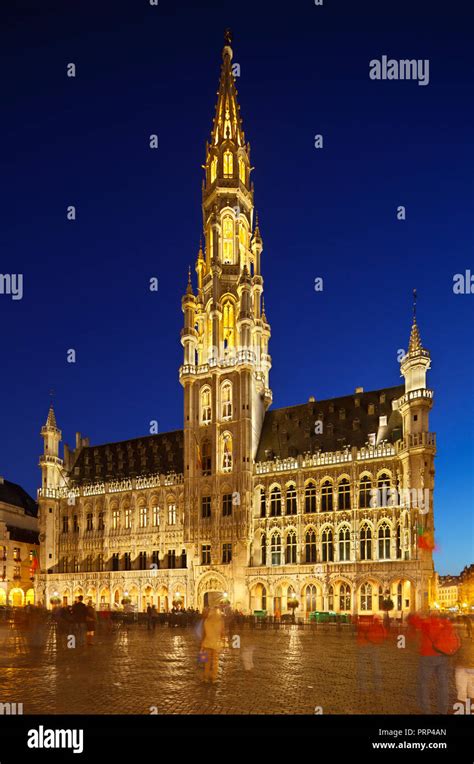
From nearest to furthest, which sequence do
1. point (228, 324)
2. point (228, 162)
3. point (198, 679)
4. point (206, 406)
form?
point (198, 679), point (206, 406), point (228, 324), point (228, 162)

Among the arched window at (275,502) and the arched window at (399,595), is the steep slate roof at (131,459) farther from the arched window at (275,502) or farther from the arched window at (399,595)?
the arched window at (399,595)

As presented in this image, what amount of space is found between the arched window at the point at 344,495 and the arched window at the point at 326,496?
2.93 feet

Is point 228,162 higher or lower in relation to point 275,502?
higher

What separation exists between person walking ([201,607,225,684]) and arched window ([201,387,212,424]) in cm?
5327

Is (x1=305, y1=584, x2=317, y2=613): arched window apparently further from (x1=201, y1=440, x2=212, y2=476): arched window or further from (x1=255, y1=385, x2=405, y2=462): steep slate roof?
(x1=201, y1=440, x2=212, y2=476): arched window

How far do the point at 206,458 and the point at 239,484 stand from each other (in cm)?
559

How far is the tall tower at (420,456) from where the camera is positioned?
56.6m

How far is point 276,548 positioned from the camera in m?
67.0

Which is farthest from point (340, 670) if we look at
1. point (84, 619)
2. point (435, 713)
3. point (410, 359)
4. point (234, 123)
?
point (234, 123)

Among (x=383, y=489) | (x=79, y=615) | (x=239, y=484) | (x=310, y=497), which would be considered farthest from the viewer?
(x=239, y=484)

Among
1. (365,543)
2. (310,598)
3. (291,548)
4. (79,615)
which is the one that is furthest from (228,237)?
(79,615)

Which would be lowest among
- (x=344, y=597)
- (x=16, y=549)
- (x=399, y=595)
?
(x=344, y=597)

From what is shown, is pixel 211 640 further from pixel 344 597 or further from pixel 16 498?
pixel 16 498
